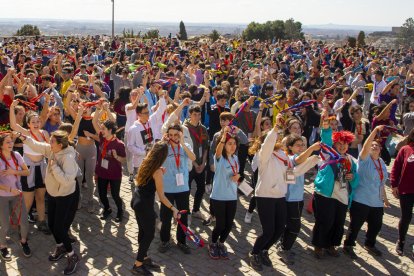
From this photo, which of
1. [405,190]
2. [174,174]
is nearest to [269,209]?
[174,174]

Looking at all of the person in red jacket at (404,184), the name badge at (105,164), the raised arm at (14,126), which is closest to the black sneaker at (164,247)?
the name badge at (105,164)

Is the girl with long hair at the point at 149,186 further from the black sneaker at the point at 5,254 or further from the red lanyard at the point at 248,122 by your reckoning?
the red lanyard at the point at 248,122

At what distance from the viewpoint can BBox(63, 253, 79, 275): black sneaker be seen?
16.6 ft

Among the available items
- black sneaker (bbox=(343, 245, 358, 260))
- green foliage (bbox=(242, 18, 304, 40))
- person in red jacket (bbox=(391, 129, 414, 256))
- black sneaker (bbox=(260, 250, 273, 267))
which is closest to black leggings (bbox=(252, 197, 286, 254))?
black sneaker (bbox=(260, 250, 273, 267))

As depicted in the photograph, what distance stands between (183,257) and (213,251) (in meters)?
0.39

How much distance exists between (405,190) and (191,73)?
752 centimetres

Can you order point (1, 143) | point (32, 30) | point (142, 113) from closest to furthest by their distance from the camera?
1. point (1, 143)
2. point (142, 113)
3. point (32, 30)

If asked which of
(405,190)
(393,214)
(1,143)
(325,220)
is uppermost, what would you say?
(1,143)

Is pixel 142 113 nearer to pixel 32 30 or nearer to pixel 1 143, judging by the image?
pixel 1 143

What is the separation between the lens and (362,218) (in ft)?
18.4

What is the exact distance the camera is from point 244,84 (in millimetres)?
11016

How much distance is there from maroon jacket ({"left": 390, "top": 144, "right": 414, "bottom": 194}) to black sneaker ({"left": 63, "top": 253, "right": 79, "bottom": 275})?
420 cm

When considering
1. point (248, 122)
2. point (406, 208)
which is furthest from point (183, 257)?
point (406, 208)

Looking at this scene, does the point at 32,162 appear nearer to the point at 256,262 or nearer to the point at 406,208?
the point at 256,262
